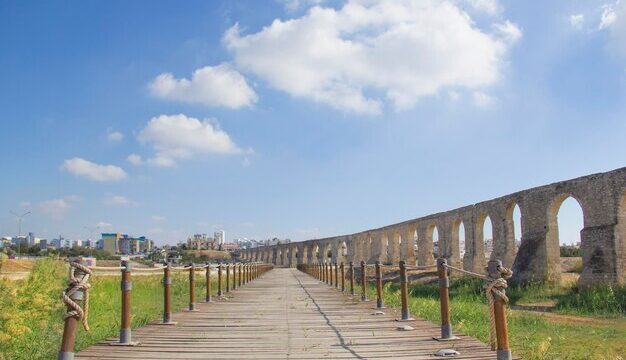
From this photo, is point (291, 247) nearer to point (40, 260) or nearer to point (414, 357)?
point (40, 260)

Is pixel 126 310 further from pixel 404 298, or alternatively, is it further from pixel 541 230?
pixel 541 230

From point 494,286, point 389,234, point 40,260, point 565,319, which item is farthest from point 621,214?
point 389,234

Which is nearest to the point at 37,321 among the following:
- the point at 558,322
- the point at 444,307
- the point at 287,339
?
the point at 287,339

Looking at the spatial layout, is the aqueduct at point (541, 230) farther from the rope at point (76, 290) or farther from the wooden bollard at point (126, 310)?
the rope at point (76, 290)

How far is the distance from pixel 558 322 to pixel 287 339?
8.97 meters

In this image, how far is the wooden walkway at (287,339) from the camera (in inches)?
221

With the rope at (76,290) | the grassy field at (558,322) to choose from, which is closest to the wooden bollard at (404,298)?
the grassy field at (558,322)

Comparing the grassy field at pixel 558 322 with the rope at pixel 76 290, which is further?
the grassy field at pixel 558 322

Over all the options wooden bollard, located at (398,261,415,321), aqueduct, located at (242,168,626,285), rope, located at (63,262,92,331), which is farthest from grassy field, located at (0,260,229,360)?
aqueduct, located at (242,168,626,285)

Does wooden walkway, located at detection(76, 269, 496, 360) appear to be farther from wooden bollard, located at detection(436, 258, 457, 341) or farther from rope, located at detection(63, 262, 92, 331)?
rope, located at detection(63, 262, 92, 331)

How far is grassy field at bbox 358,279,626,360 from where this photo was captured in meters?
7.70

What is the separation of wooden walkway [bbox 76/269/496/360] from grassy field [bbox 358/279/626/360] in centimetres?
101

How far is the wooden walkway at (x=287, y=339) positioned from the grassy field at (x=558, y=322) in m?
1.01

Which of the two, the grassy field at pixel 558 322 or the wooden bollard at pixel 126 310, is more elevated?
the wooden bollard at pixel 126 310
